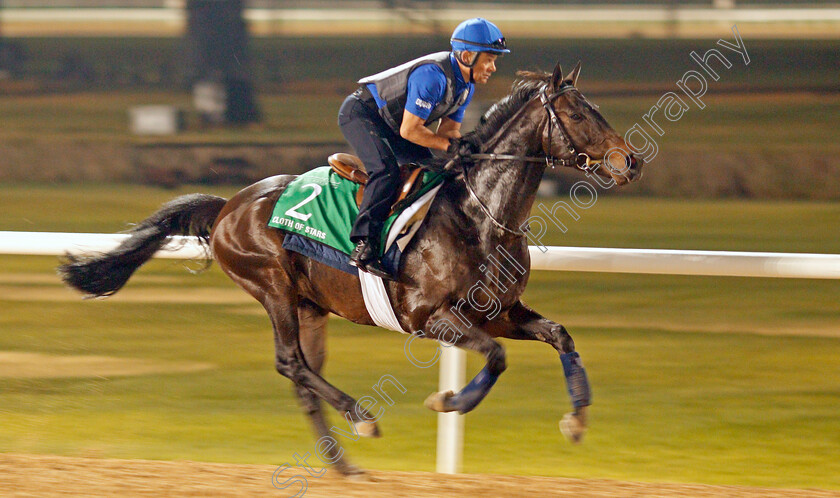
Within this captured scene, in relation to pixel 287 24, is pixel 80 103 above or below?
below

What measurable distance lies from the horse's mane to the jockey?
0.25ft

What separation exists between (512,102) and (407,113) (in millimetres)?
386

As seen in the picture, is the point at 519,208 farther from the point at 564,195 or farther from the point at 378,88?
the point at 564,195

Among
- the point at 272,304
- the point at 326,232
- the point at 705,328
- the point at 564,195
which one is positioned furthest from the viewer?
the point at 564,195

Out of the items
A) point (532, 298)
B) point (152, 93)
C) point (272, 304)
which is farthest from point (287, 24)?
point (272, 304)

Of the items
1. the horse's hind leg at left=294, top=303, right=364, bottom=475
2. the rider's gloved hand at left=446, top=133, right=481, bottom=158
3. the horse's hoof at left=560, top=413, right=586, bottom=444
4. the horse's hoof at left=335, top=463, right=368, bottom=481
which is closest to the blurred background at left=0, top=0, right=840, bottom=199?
the horse's hind leg at left=294, top=303, right=364, bottom=475

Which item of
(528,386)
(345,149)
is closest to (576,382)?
(528,386)

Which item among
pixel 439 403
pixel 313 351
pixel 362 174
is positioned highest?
pixel 362 174

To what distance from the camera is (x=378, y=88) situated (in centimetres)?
385

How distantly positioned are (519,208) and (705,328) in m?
4.53

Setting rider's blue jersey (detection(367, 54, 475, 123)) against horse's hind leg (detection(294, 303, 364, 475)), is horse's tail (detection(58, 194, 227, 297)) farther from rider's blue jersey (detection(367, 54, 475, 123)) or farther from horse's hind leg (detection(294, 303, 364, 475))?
rider's blue jersey (detection(367, 54, 475, 123))

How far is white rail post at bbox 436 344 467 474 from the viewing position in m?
4.06

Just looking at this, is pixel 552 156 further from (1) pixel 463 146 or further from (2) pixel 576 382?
(2) pixel 576 382

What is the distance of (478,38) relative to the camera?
3623 millimetres
